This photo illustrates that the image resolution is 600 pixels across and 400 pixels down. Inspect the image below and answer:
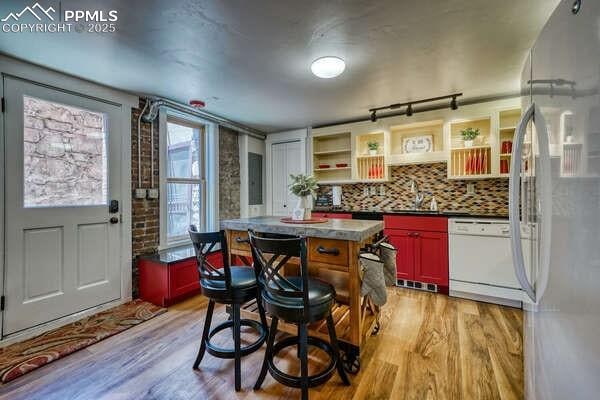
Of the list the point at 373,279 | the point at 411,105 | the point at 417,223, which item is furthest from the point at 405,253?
the point at 411,105

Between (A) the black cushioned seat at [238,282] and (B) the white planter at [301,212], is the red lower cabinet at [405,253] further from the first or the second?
(A) the black cushioned seat at [238,282]

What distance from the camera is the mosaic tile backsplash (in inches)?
128

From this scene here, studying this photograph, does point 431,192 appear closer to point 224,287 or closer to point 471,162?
point 471,162

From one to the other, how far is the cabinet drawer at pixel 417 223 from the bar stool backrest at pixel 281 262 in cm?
212

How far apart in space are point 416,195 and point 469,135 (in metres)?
0.98

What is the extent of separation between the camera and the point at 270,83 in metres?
2.59

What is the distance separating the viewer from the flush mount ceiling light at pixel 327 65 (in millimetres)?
2061

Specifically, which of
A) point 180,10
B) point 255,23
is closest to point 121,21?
point 180,10

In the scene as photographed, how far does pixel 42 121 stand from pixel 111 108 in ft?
1.91

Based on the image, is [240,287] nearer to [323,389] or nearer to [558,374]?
[323,389]

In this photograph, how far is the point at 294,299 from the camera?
1.41m

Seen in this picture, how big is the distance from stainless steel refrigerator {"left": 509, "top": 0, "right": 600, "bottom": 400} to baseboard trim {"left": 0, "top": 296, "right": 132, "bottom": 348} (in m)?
3.29

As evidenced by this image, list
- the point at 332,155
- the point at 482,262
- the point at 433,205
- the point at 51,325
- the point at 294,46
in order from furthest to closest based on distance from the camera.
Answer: the point at 332,155
the point at 433,205
the point at 482,262
the point at 51,325
the point at 294,46

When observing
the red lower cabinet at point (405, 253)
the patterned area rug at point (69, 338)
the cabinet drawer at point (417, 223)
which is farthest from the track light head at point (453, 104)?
the patterned area rug at point (69, 338)
